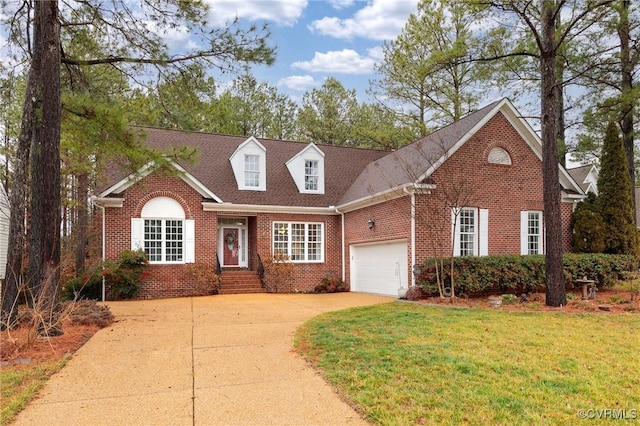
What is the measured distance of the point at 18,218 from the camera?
8.45 m

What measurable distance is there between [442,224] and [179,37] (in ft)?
30.1

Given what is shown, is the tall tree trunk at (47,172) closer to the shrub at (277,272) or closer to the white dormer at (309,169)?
the shrub at (277,272)

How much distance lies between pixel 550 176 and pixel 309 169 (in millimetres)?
10388

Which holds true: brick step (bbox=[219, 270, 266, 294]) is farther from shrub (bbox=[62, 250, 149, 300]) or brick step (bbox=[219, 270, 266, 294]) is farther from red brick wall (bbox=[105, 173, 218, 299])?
shrub (bbox=[62, 250, 149, 300])

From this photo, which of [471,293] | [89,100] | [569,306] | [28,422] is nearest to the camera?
[28,422]

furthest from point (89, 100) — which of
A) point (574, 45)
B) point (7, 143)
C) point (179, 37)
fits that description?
point (574, 45)

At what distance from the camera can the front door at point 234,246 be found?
737 inches

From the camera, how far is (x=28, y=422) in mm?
4266

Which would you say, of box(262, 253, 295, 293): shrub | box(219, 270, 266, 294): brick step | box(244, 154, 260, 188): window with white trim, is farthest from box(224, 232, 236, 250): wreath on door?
box(244, 154, 260, 188): window with white trim

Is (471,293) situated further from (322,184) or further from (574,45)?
(574,45)

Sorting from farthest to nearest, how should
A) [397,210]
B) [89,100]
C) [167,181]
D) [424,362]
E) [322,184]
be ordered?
[322,184]
[167,181]
[397,210]
[89,100]
[424,362]

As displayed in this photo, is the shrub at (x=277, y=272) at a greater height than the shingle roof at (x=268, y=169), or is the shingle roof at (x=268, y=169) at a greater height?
the shingle roof at (x=268, y=169)

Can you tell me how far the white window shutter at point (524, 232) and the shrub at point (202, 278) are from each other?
1097cm

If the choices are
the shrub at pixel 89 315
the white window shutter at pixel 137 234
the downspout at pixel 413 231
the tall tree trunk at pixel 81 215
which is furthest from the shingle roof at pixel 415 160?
the tall tree trunk at pixel 81 215
